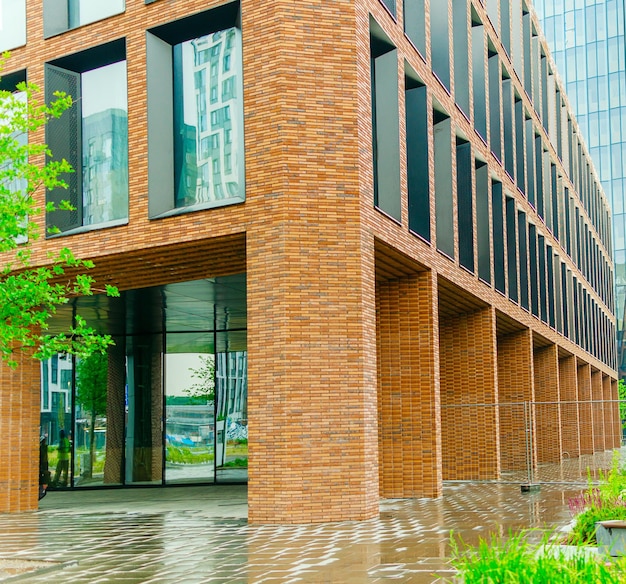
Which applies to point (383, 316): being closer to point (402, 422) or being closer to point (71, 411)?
point (402, 422)

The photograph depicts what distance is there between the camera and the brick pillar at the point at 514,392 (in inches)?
1177

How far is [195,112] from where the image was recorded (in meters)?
17.3

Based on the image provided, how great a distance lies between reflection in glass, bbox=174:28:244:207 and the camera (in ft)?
54.3

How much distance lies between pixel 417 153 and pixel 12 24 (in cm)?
934

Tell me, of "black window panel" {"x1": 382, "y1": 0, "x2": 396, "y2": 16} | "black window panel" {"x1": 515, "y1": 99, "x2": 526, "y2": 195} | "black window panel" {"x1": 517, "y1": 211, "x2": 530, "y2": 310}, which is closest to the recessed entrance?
"black window panel" {"x1": 382, "y1": 0, "x2": 396, "y2": 16}

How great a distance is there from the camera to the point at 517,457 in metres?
29.8

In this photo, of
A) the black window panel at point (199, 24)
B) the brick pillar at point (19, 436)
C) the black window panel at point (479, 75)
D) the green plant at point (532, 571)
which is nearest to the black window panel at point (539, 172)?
the black window panel at point (479, 75)

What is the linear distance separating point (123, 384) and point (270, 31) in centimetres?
1362

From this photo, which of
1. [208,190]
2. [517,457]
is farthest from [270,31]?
[517,457]

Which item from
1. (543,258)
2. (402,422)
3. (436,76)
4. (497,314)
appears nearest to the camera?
(402,422)

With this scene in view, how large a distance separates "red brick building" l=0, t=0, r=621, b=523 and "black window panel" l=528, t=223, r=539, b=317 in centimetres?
426

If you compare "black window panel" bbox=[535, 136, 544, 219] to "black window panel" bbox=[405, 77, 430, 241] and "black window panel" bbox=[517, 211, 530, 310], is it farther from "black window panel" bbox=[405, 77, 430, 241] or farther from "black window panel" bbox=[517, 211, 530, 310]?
"black window panel" bbox=[405, 77, 430, 241]

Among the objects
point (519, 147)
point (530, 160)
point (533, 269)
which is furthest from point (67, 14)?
point (533, 269)

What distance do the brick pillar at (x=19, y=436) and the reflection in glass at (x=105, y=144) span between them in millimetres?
3875
